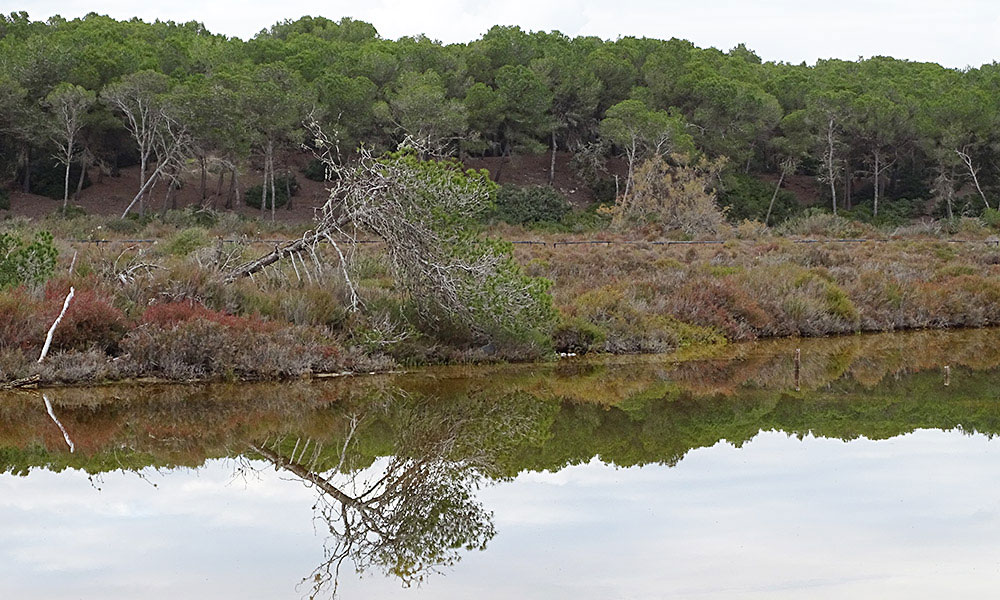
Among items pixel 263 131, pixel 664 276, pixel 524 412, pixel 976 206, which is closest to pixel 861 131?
pixel 976 206

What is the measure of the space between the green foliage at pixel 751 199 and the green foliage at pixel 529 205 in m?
9.97

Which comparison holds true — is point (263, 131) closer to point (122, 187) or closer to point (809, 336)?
point (122, 187)

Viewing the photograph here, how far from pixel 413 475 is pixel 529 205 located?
5531 centimetres

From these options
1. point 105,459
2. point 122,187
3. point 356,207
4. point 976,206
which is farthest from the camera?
point 976,206

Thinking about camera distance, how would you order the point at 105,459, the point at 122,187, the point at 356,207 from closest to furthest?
the point at 105,459, the point at 356,207, the point at 122,187

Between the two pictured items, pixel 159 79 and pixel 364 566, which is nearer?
pixel 364 566

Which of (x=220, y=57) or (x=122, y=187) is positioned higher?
(x=220, y=57)

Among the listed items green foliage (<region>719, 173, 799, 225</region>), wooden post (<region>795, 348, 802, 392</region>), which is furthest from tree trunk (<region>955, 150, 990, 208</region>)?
wooden post (<region>795, 348, 802, 392</region>)

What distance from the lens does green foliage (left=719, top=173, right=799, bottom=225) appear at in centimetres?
6962

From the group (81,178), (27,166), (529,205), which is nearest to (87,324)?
(81,178)

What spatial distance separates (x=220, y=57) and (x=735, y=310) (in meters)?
54.3

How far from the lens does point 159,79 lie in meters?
57.5

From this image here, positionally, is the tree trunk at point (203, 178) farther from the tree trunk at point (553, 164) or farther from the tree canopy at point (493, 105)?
the tree trunk at point (553, 164)

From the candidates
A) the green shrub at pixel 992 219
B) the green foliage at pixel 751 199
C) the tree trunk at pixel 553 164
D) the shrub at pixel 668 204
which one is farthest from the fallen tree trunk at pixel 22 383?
the tree trunk at pixel 553 164
